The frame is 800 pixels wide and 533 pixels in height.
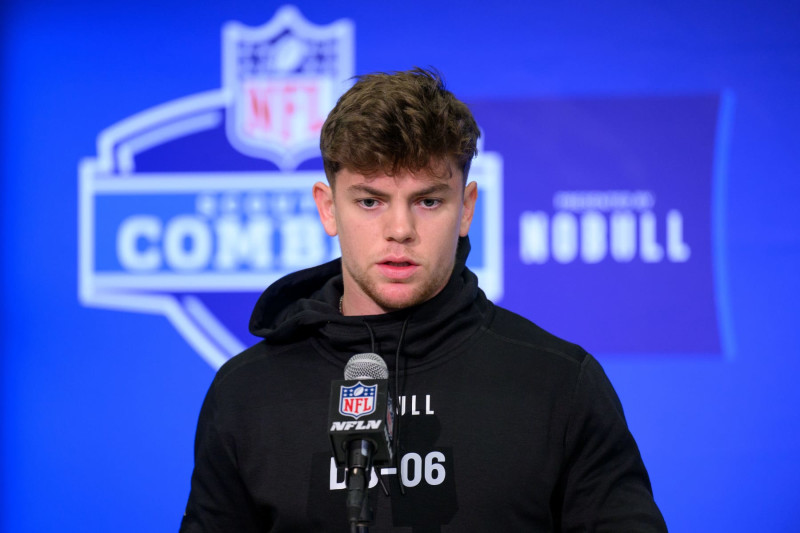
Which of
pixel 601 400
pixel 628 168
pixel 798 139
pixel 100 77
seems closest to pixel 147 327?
pixel 100 77

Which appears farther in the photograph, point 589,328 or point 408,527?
point 589,328

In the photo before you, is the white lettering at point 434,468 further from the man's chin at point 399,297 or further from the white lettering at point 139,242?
the white lettering at point 139,242

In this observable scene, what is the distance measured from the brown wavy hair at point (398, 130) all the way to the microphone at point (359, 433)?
375mm

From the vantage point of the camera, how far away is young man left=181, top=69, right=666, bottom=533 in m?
1.30

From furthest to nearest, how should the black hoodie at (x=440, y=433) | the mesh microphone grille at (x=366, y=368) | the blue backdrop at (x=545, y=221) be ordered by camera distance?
the blue backdrop at (x=545, y=221) → the black hoodie at (x=440, y=433) → the mesh microphone grille at (x=366, y=368)

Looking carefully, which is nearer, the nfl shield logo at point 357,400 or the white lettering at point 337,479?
the nfl shield logo at point 357,400

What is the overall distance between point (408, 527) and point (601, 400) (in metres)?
0.35

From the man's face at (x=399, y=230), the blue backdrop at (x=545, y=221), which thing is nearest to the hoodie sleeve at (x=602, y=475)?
the man's face at (x=399, y=230)

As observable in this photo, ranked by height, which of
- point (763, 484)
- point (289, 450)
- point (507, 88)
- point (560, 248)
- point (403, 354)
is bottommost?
point (763, 484)

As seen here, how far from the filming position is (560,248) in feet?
9.00

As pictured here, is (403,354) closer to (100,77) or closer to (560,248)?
(560,248)

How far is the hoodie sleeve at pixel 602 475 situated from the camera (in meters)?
1.25

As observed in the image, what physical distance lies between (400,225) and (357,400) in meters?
0.34

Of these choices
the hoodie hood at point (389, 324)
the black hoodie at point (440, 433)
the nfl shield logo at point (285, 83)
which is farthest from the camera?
the nfl shield logo at point (285, 83)
